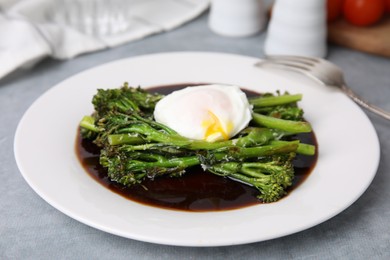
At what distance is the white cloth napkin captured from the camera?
3070mm

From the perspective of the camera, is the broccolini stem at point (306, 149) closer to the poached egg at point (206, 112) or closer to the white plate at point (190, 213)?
the white plate at point (190, 213)

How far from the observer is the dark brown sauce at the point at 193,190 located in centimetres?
196

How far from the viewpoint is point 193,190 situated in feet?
6.64

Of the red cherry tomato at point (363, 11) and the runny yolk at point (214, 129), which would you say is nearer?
the runny yolk at point (214, 129)

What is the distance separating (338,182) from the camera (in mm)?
2041

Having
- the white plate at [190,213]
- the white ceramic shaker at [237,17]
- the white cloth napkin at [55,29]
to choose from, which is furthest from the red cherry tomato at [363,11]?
the white cloth napkin at [55,29]

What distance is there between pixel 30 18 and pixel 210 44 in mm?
1019

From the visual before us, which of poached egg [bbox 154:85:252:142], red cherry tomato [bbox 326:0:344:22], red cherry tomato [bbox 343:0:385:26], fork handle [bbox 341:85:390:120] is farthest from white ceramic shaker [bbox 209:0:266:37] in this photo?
poached egg [bbox 154:85:252:142]

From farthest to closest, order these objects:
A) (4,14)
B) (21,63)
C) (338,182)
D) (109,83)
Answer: (4,14), (21,63), (109,83), (338,182)

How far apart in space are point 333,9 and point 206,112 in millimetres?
1568

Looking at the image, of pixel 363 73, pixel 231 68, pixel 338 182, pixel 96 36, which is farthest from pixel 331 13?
pixel 338 182

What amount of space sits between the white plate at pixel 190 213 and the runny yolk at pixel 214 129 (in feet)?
1.00

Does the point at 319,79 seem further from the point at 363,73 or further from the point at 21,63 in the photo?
the point at 21,63

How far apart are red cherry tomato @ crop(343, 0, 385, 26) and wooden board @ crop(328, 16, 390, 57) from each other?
0.03m
